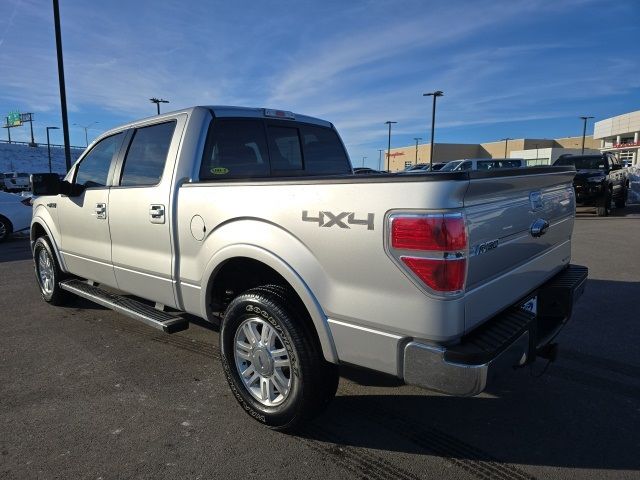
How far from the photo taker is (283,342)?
2711 millimetres

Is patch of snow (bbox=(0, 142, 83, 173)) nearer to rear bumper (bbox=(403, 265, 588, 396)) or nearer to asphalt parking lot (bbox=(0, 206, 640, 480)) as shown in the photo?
asphalt parking lot (bbox=(0, 206, 640, 480))

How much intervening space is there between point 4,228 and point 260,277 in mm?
11338

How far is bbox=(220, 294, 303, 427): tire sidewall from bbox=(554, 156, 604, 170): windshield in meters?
16.5

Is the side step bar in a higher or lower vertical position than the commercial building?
lower

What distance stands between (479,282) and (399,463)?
110 centimetres

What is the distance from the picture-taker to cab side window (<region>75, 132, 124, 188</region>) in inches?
171

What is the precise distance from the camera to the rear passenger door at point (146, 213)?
3486 millimetres

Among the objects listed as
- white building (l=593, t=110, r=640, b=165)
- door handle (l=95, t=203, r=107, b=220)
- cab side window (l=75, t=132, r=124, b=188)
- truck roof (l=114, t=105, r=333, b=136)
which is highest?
white building (l=593, t=110, r=640, b=165)

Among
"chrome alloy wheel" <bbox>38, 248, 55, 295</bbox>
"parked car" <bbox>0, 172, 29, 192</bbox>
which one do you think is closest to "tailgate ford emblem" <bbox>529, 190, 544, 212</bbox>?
"chrome alloy wheel" <bbox>38, 248, 55, 295</bbox>

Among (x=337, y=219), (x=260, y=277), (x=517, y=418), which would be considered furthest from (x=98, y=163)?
(x=517, y=418)

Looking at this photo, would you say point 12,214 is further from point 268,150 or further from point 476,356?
point 476,356

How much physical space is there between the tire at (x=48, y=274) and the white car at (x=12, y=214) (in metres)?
6.82

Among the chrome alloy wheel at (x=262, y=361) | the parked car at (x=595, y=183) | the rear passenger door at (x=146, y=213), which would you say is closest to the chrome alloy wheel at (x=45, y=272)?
the rear passenger door at (x=146, y=213)

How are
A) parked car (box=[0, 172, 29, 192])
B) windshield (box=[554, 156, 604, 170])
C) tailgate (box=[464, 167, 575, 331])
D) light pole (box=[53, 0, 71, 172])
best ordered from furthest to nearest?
1. parked car (box=[0, 172, 29, 192])
2. windshield (box=[554, 156, 604, 170])
3. light pole (box=[53, 0, 71, 172])
4. tailgate (box=[464, 167, 575, 331])
